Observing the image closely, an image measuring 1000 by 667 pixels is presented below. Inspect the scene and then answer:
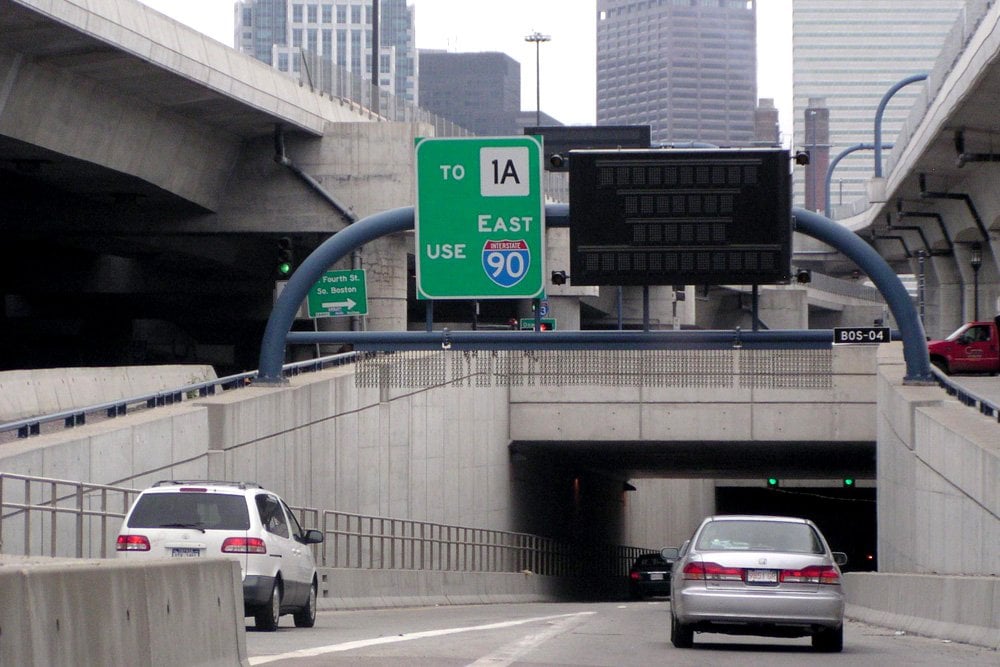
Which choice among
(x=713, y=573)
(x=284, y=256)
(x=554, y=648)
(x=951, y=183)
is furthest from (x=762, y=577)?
(x=951, y=183)

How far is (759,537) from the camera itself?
16312mm

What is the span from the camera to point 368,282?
1548 inches

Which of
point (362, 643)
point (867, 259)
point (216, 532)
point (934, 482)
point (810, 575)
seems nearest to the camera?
point (810, 575)

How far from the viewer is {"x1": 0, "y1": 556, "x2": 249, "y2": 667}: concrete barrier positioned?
703 centimetres

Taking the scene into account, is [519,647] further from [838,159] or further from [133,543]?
[838,159]

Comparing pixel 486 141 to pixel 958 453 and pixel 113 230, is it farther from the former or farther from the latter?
pixel 113 230

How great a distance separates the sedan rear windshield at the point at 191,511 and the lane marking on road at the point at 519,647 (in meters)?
3.65

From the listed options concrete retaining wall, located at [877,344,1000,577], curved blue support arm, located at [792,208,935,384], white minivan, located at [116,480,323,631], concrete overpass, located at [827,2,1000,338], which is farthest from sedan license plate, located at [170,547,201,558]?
concrete overpass, located at [827,2,1000,338]

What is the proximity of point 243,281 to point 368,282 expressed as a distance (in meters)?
15.2

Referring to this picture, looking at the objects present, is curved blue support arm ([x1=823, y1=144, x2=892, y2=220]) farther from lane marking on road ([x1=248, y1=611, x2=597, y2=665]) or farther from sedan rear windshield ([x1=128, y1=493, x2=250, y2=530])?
sedan rear windshield ([x1=128, y1=493, x2=250, y2=530])

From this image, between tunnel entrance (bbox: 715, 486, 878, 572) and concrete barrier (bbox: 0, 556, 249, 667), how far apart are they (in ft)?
247

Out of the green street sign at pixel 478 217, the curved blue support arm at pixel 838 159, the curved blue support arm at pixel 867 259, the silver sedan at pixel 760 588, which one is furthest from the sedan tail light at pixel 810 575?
the curved blue support arm at pixel 838 159

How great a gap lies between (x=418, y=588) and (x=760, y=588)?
1916cm

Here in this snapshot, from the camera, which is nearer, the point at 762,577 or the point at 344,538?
the point at 762,577
